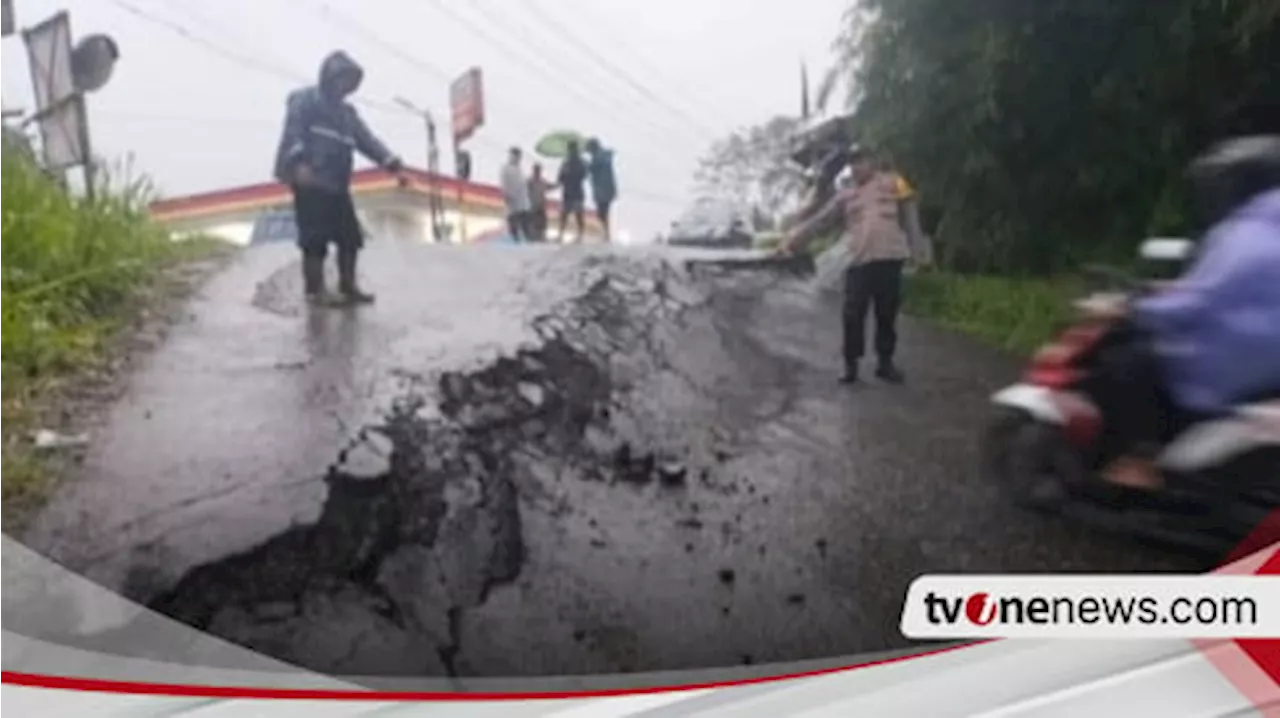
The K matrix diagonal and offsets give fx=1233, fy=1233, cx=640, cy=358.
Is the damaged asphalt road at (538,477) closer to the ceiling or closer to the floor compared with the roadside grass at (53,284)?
closer to the floor

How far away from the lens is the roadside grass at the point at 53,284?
0.87 metres

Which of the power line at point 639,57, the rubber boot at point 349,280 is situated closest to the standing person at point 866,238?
the power line at point 639,57

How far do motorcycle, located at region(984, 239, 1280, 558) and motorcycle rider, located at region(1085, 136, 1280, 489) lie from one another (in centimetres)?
1

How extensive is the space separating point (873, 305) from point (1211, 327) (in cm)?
26

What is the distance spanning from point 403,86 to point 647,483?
0.35 metres

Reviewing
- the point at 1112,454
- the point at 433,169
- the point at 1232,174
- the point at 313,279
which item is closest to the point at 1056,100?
the point at 1232,174

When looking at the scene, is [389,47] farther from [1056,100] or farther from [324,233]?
[1056,100]

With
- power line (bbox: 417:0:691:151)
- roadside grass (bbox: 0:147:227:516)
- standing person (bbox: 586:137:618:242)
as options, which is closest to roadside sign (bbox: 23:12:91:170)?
roadside grass (bbox: 0:147:227:516)

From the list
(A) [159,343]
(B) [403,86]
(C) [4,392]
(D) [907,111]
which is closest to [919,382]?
(D) [907,111]

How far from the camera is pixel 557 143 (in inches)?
37.3

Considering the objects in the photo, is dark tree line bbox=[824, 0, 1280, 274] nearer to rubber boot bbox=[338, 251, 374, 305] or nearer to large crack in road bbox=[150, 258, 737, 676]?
large crack in road bbox=[150, 258, 737, 676]

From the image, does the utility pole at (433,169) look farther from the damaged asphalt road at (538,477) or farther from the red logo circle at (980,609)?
the red logo circle at (980,609)

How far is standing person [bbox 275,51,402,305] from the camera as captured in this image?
2.93 feet

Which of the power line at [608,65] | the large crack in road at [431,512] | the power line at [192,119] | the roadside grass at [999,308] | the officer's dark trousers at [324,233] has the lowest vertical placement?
the large crack in road at [431,512]
